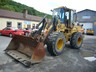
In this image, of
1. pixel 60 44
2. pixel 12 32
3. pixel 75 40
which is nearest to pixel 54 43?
pixel 60 44

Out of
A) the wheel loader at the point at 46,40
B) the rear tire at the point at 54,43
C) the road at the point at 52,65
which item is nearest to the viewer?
the road at the point at 52,65

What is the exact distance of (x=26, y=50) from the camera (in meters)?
8.00

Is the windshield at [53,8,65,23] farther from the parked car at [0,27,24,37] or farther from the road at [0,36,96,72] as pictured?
the parked car at [0,27,24,37]

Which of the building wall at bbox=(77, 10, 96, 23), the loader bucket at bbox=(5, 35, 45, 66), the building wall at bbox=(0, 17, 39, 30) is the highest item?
the building wall at bbox=(77, 10, 96, 23)

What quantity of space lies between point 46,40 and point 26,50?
3.85 ft

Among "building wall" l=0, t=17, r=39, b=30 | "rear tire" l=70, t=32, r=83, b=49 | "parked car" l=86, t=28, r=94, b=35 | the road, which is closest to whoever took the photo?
the road

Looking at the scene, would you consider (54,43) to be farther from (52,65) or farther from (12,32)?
(12,32)

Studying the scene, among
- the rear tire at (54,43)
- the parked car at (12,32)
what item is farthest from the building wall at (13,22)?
the rear tire at (54,43)

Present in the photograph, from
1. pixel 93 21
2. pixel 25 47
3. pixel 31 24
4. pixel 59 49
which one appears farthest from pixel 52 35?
pixel 93 21

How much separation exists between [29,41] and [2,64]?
177 cm

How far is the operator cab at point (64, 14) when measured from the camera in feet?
32.3

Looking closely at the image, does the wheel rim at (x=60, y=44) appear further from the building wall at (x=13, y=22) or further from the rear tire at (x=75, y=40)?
the building wall at (x=13, y=22)

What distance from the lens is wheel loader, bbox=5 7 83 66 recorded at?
6.93m

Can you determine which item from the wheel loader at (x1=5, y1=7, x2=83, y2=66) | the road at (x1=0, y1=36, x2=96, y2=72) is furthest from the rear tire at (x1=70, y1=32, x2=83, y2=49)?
the road at (x1=0, y1=36, x2=96, y2=72)
